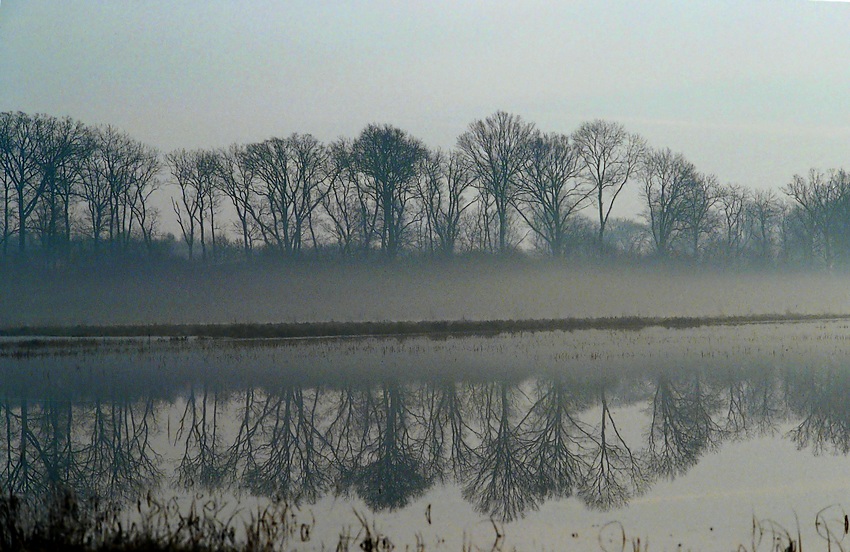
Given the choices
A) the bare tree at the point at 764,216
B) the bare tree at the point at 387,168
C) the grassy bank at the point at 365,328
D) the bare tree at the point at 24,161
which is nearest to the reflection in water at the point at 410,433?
the grassy bank at the point at 365,328

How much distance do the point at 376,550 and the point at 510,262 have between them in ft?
114

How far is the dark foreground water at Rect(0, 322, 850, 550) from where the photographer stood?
7.40 meters

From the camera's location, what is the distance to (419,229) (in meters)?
45.8

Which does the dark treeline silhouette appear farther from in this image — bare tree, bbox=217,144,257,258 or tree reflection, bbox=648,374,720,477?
tree reflection, bbox=648,374,720,477

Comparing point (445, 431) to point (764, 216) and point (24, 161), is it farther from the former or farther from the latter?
point (764, 216)

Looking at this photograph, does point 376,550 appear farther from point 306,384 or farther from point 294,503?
point 306,384

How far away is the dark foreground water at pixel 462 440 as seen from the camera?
24.3 feet

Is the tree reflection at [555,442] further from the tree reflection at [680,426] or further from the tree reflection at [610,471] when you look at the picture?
the tree reflection at [680,426]

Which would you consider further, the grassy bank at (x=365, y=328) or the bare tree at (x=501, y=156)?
the bare tree at (x=501, y=156)

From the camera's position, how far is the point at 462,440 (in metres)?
11.1

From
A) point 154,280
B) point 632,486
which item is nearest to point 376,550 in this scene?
point 632,486

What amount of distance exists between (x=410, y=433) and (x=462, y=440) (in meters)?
0.95

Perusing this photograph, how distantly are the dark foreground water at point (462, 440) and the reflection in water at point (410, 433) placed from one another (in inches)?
1.8

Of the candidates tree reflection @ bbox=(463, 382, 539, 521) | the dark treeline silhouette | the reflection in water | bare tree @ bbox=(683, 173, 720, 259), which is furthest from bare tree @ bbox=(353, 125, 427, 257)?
tree reflection @ bbox=(463, 382, 539, 521)
